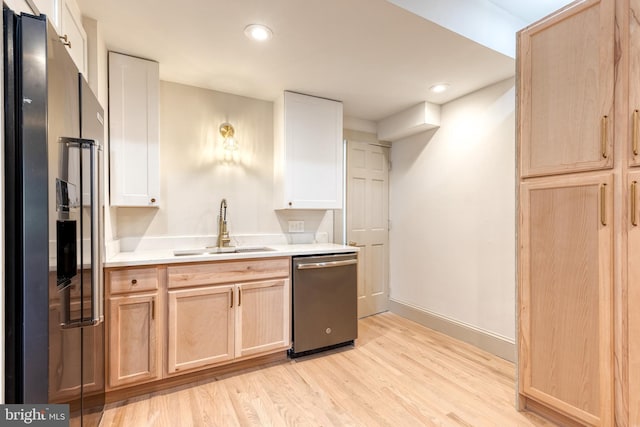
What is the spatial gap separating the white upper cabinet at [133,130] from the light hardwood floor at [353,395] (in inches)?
54.0

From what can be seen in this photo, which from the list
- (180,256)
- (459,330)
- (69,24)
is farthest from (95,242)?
(459,330)

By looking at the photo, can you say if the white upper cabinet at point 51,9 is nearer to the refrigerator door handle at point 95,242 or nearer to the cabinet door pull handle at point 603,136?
the refrigerator door handle at point 95,242

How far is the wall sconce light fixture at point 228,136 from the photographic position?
9.21 ft

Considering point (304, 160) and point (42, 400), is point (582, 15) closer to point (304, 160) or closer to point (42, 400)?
point (304, 160)

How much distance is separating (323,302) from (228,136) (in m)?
1.69

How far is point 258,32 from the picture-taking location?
193 centimetres

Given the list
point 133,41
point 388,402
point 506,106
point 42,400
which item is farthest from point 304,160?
point 42,400

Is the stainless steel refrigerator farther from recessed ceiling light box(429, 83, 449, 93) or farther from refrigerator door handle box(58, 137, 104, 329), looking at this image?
recessed ceiling light box(429, 83, 449, 93)

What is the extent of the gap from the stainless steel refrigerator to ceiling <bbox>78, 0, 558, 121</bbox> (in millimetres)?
918

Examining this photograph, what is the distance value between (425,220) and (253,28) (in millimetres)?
2439

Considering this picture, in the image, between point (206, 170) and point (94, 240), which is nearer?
point (94, 240)

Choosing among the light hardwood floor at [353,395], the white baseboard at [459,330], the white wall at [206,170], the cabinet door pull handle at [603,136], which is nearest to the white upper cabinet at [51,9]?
the white wall at [206,170]

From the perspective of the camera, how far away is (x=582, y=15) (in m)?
1.55

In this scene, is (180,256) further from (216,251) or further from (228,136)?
(228,136)
